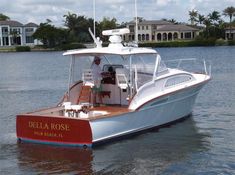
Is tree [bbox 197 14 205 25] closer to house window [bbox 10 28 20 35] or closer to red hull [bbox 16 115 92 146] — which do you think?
house window [bbox 10 28 20 35]

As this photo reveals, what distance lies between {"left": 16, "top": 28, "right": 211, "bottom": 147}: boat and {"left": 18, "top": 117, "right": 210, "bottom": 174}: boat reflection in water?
0.27 m

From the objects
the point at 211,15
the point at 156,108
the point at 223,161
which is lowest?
the point at 223,161

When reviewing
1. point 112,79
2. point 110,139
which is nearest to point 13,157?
point 110,139

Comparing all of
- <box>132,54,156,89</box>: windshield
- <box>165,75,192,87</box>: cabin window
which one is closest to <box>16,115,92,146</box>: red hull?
<box>132,54,156,89</box>: windshield

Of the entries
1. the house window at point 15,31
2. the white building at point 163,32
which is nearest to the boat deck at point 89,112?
the white building at point 163,32

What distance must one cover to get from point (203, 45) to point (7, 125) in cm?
12461

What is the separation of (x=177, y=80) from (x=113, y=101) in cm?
249

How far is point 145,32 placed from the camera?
14475cm

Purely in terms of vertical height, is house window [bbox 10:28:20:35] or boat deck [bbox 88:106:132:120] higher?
house window [bbox 10:28:20:35]

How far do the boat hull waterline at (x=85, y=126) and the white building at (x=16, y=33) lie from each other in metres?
145

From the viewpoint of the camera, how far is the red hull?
14380 mm

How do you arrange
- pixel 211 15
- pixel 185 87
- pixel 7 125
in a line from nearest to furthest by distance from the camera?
pixel 185 87, pixel 7 125, pixel 211 15

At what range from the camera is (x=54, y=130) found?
1470cm

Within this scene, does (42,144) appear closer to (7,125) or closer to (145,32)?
(7,125)
